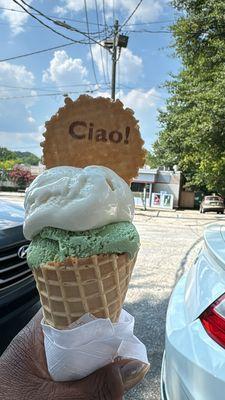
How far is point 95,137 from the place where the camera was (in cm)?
146

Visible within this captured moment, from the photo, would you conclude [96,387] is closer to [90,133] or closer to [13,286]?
[90,133]

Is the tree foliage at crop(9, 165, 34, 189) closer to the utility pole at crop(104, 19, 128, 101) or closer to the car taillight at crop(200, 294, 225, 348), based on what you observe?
the utility pole at crop(104, 19, 128, 101)

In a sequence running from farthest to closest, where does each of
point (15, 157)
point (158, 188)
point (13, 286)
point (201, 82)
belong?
point (15, 157) < point (158, 188) < point (201, 82) < point (13, 286)

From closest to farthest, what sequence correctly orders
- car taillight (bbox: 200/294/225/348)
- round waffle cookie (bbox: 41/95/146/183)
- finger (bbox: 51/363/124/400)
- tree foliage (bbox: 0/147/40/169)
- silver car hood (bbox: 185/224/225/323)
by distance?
1. finger (bbox: 51/363/124/400)
2. round waffle cookie (bbox: 41/95/146/183)
3. car taillight (bbox: 200/294/225/348)
4. silver car hood (bbox: 185/224/225/323)
5. tree foliage (bbox: 0/147/40/169)

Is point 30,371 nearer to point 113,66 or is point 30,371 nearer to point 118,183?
point 118,183

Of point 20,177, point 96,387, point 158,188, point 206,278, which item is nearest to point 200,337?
point 206,278

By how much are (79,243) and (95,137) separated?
512 millimetres

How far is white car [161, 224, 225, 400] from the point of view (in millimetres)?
1475

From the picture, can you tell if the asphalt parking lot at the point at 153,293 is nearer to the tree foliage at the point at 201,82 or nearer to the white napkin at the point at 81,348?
the white napkin at the point at 81,348

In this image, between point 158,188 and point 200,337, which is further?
point 158,188

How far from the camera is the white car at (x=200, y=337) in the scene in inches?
58.1

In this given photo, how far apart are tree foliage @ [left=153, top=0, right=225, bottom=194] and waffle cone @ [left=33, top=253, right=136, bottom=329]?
1287 cm

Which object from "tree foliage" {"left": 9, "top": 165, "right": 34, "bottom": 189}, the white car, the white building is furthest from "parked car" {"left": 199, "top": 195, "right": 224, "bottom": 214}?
the white car

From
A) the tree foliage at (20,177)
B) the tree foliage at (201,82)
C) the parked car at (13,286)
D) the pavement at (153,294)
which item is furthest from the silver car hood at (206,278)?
the tree foliage at (20,177)
